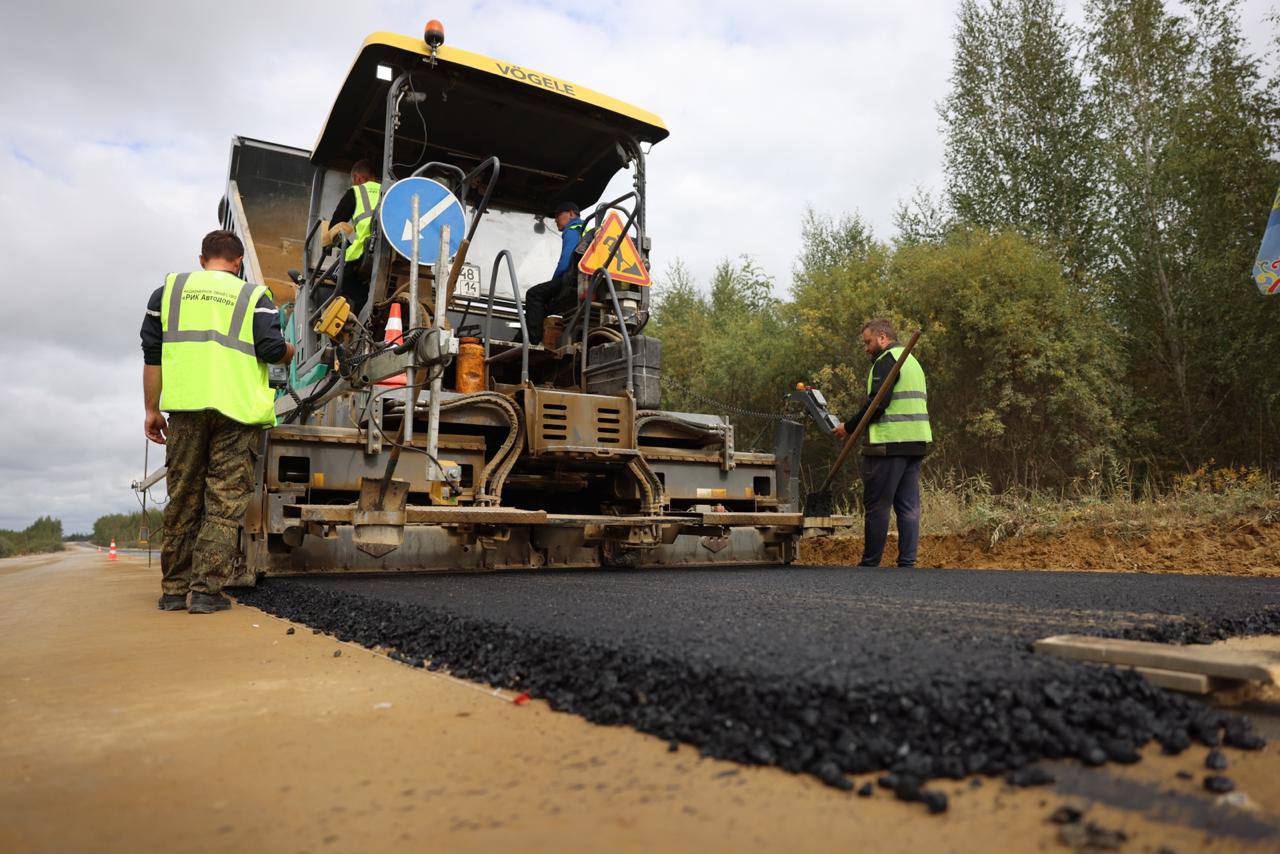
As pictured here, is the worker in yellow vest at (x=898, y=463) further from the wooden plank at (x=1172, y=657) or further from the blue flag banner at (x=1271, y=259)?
the wooden plank at (x=1172, y=657)

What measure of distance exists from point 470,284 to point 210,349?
2.03 meters

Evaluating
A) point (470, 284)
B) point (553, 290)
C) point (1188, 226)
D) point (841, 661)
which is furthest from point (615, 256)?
point (1188, 226)

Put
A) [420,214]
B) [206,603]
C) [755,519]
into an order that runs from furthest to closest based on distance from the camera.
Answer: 1. [755,519]
2. [420,214]
3. [206,603]

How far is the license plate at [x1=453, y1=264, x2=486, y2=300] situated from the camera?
17.9 feet

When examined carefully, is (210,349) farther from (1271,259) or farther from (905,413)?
(1271,259)

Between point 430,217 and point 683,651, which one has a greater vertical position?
point 430,217

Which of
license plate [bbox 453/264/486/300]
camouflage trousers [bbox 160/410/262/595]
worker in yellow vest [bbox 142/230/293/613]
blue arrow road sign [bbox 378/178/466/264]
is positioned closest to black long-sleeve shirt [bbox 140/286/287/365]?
worker in yellow vest [bbox 142/230/293/613]

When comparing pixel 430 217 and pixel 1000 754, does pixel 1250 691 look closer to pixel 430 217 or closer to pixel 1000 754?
pixel 1000 754

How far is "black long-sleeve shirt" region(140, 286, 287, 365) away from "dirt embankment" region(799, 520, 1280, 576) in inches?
201

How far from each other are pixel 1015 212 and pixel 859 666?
14.6m

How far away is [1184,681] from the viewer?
1.63 m

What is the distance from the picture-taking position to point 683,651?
1803mm

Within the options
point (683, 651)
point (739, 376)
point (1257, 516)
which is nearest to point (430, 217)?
point (683, 651)

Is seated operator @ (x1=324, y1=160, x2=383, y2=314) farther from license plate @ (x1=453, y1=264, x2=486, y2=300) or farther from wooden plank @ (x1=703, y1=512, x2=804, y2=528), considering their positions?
wooden plank @ (x1=703, y1=512, x2=804, y2=528)
